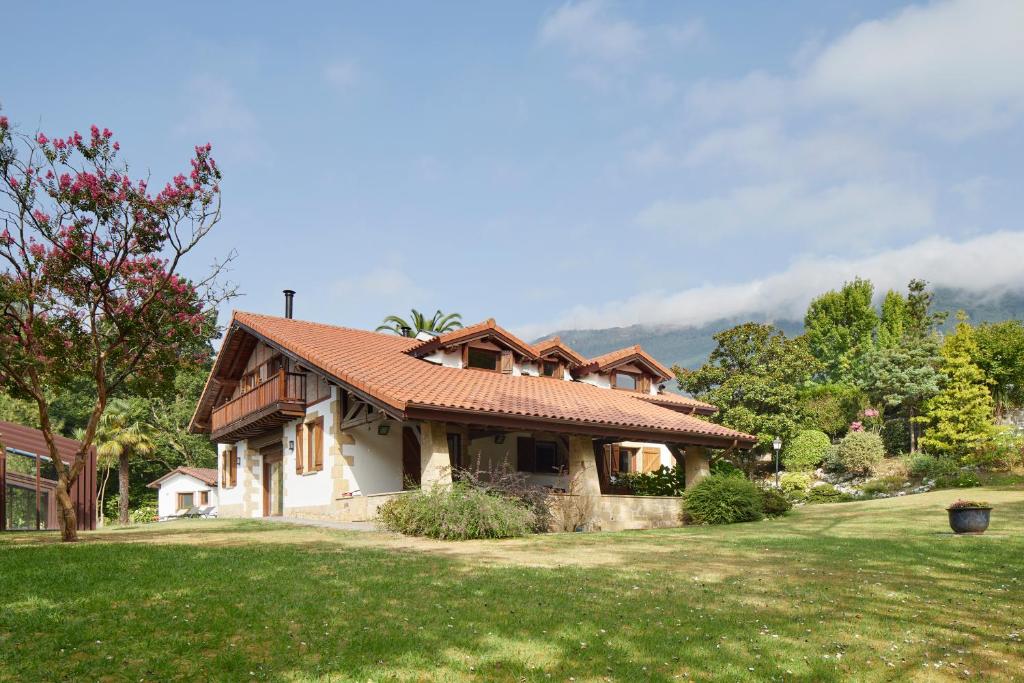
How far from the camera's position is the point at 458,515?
51.5ft

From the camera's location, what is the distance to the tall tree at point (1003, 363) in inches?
1590

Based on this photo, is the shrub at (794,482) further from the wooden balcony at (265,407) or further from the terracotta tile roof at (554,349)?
the wooden balcony at (265,407)

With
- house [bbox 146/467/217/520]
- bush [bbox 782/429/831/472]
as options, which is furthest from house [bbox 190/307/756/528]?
house [bbox 146/467/217/520]

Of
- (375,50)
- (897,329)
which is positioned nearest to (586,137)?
(375,50)

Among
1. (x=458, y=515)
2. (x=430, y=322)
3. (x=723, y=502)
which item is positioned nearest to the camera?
(x=458, y=515)

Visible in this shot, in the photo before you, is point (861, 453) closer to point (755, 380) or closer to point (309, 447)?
point (755, 380)

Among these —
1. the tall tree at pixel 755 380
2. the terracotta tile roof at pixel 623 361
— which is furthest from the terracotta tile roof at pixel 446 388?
the tall tree at pixel 755 380

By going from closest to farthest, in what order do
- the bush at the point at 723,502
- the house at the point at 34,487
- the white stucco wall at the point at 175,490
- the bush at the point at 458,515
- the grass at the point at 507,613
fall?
the grass at the point at 507,613
the bush at the point at 458,515
the bush at the point at 723,502
the house at the point at 34,487
the white stucco wall at the point at 175,490

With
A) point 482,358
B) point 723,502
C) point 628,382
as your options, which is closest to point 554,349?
point 482,358

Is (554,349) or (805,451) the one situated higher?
(554,349)

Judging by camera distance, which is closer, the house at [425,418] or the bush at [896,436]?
the house at [425,418]

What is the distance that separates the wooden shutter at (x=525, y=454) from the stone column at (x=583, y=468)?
5.93 meters

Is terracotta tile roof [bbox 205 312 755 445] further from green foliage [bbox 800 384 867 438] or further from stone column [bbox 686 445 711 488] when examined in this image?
green foliage [bbox 800 384 867 438]

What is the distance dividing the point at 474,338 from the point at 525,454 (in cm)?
442
